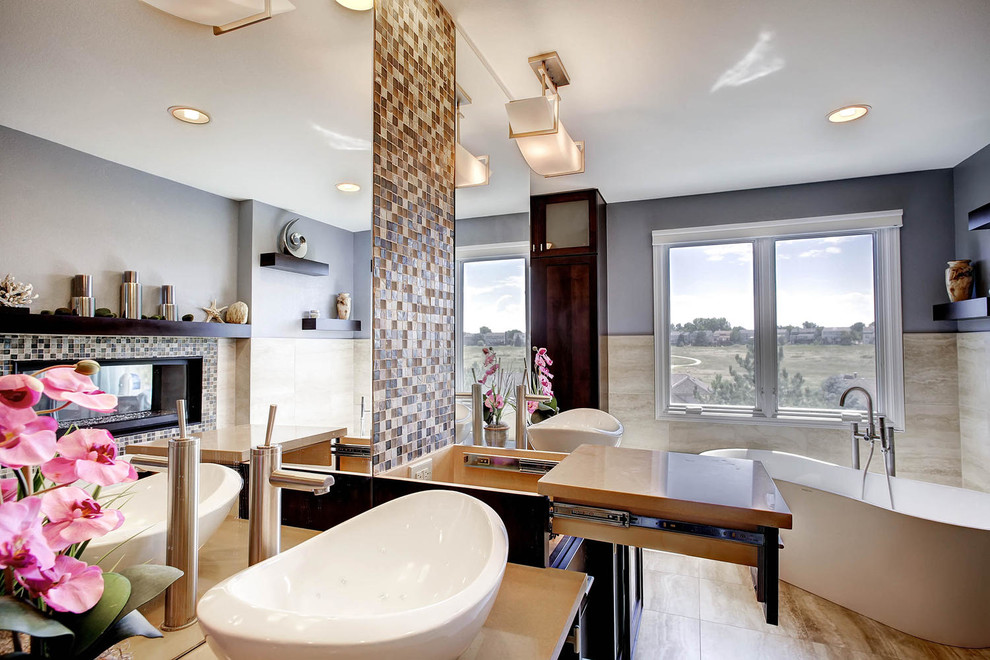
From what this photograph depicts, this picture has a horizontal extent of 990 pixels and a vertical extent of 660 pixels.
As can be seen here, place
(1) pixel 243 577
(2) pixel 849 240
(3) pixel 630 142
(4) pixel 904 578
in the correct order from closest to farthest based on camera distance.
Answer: (1) pixel 243 577 < (4) pixel 904 578 < (3) pixel 630 142 < (2) pixel 849 240

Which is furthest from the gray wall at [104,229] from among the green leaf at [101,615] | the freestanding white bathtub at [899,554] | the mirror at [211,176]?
the freestanding white bathtub at [899,554]

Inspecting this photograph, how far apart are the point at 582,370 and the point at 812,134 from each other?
6.01ft

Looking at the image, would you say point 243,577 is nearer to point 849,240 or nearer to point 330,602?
point 330,602

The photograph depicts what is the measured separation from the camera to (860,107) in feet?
7.32

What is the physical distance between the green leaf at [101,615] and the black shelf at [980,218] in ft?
12.1

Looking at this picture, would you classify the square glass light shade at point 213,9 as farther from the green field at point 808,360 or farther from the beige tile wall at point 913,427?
the green field at point 808,360

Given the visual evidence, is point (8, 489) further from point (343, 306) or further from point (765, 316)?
point (765, 316)

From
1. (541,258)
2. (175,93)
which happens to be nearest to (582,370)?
(541,258)

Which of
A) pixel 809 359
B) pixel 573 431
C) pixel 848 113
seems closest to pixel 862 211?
pixel 809 359

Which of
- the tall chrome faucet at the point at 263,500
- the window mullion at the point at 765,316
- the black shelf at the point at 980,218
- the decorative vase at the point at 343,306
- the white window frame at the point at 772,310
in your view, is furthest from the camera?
the window mullion at the point at 765,316

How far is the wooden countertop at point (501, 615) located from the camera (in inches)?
30.3

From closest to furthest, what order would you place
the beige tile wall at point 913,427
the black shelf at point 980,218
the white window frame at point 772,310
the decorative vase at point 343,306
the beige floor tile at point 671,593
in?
the decorative vase at point 343,306
the beige floor tile at point 671,593
the black shelf at point 980,218
the beige tile wall at point 913,427
the white window frame at point 772,310

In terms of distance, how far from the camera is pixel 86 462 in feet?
1.77

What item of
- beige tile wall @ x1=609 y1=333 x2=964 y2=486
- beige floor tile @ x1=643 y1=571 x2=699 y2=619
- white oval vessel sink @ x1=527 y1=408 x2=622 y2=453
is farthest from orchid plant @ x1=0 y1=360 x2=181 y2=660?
beige tile wall @ x1=609 y1=333 x2=964 y2=486
